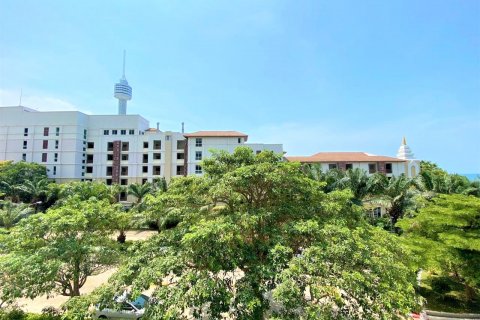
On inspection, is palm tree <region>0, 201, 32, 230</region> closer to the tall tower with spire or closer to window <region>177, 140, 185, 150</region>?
window <region>177, 140, 185, 150</region>

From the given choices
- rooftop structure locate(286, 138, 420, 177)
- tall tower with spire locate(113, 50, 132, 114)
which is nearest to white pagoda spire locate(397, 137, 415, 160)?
rooftop structure locate(286, 138, 420, 177)

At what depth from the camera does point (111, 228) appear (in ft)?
44.0

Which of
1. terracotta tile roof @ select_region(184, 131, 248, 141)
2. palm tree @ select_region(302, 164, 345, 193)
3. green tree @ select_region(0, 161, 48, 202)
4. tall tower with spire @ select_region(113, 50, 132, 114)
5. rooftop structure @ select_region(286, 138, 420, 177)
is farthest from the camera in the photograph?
tall tower with spire @ select_region(113, 50, 132, 114)

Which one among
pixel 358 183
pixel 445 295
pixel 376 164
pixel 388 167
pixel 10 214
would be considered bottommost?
pixel 445 295

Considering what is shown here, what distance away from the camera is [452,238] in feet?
42.9

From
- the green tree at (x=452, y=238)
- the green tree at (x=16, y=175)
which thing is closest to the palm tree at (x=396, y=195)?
the green tree at (x=452, y=238)

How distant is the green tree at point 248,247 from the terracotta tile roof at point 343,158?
3558 centimetres

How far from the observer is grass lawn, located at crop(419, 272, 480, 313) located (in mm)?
14434

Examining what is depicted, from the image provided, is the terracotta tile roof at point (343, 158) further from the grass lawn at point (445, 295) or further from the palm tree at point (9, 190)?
the palm tree at point (9, 190)

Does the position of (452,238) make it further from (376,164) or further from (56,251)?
(376,164)

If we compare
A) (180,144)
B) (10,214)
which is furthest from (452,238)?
(180,144)

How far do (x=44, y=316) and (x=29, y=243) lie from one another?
2.66 metres

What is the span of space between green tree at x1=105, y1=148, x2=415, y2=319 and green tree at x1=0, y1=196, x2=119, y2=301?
103 inches

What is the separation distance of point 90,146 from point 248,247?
49131 millimetres
